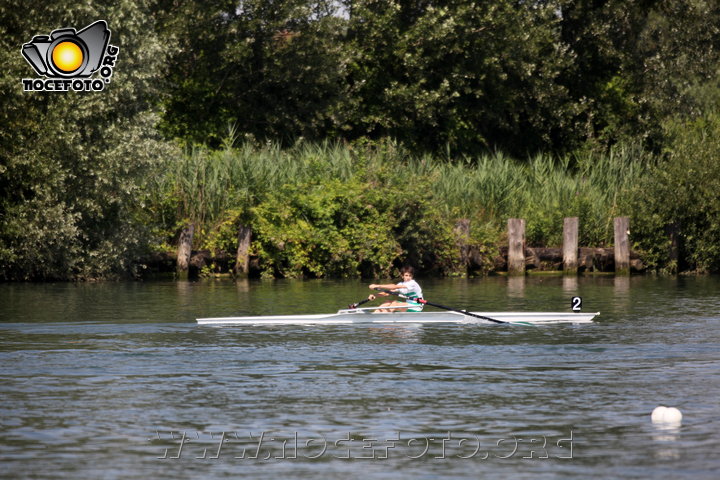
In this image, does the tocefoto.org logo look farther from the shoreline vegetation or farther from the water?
the water

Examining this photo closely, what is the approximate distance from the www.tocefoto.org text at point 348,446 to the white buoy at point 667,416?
1.13 meters

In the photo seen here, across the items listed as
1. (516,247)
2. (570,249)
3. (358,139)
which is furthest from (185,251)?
(570,249)

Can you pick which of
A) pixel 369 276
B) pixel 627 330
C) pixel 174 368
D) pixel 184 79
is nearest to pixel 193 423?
pixel 174 368

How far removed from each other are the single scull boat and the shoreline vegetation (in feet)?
34.5

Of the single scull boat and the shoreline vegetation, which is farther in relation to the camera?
the shoreline vegetation

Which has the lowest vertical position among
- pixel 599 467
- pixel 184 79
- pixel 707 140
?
pixel 599 467

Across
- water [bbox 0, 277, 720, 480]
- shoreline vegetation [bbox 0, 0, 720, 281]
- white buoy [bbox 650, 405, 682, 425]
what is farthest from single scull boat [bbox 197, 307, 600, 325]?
shoreline vegetation [bbox 0, 0, 720, 281]

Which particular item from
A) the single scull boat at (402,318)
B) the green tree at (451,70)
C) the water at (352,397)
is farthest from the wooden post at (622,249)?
the single scull boat at (402,318)

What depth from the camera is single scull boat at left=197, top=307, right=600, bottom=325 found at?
891 inches

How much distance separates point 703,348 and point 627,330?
2818mm

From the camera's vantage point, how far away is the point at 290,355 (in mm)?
18516

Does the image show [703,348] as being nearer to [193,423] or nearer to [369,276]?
[193,423]

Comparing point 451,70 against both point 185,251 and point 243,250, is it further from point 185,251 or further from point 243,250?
point 185,251

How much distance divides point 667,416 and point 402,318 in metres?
10.6
